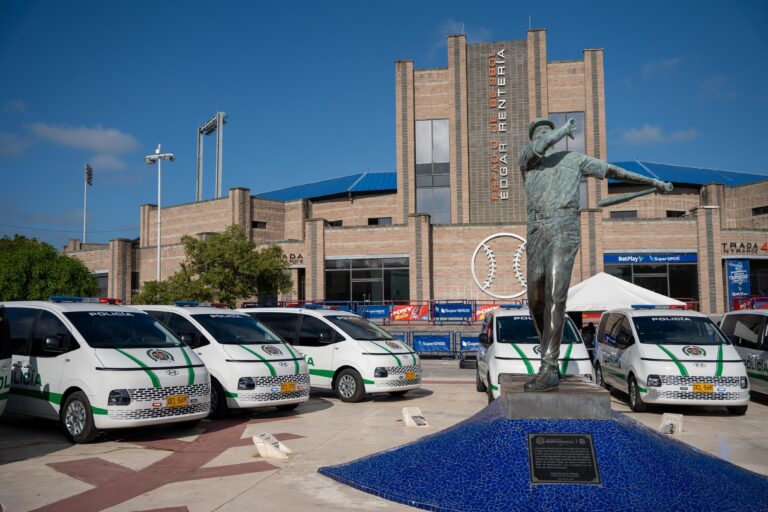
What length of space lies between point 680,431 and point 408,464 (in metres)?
5.19

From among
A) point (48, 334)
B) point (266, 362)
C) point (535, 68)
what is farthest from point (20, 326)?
point (535, 68)

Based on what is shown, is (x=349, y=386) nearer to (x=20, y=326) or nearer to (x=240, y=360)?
(x=240, y=360)

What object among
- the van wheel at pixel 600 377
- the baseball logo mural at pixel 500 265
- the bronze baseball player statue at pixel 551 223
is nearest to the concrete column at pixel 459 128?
the baseball logo mural at pixel 500 265

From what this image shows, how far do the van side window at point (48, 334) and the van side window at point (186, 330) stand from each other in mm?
2057

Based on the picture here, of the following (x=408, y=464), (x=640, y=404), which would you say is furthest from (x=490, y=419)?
(x=640, y=404)

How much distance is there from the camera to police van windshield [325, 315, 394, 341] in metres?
13.6

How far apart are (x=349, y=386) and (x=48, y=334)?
5.64m

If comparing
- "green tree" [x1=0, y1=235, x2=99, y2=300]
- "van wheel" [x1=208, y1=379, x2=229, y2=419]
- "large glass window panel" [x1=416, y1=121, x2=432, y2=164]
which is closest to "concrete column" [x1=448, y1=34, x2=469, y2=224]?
"large glass window panel" [x1=416, y1=121, x2=432, y2=164]

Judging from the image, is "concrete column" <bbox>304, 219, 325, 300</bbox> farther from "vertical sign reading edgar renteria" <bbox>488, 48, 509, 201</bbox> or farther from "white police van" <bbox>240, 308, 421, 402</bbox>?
"white police van" <bbox>240, 308, 421, 402</bbox>

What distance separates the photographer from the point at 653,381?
11.5m

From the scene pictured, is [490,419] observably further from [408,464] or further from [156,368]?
[156,368]

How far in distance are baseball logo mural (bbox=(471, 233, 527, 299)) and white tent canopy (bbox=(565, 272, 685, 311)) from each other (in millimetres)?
17440

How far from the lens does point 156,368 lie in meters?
9.12

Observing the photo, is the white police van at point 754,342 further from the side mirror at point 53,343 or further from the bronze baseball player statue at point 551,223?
the side mirror at point 53,343
